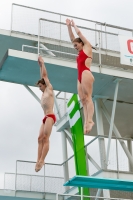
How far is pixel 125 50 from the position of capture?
21.3 metres

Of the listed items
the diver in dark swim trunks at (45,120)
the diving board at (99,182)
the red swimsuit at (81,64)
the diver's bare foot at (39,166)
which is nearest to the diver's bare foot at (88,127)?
the diving board at (99,182)

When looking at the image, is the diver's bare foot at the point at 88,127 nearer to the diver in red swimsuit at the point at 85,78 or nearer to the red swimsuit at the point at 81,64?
the diver in red swimsuit at the point at 85,78

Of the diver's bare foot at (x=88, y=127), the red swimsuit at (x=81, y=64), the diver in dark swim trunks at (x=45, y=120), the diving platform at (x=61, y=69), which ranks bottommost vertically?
the diver's bare foot at (x=88, y=127)

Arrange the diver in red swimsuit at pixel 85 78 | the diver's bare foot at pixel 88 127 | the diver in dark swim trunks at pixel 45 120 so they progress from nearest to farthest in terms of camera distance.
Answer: the diver's bare foot at pixel 88 127 < the diver in red swimsuit at pixel 85 78 < the diver in dark swim trunks at pixel 45 120

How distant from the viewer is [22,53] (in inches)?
794

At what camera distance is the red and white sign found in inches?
834

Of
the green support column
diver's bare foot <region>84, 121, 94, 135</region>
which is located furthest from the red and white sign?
diver's bare foot <region>84, 121, 94, 135</region>

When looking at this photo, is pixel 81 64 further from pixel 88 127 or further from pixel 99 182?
pixel 99 182

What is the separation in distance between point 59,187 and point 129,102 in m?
6.04

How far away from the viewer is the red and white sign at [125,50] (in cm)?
2119

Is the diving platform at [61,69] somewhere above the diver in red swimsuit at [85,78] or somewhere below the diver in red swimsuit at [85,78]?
above

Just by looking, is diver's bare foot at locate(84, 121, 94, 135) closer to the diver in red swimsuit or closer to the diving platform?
the diver in red swimsuit

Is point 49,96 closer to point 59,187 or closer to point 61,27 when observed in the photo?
point 61,27

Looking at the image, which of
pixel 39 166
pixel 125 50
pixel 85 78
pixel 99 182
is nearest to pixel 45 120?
pixel 39 166
